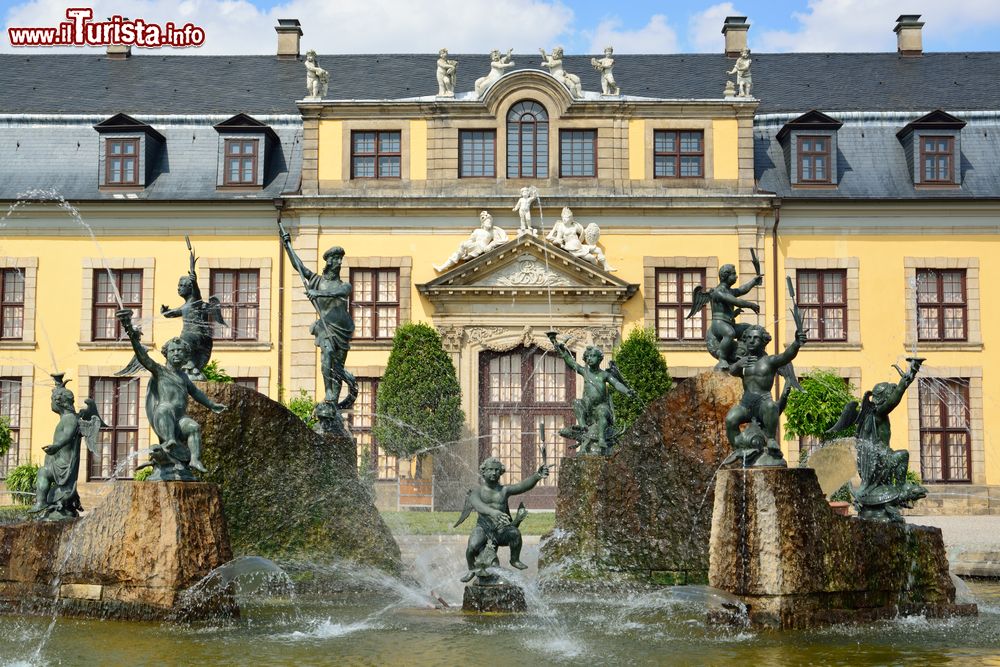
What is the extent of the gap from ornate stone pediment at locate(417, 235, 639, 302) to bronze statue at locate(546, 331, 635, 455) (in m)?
15.3

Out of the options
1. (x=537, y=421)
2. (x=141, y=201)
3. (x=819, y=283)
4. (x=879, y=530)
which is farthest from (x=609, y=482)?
(x=141, y=201)

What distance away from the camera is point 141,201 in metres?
30.8

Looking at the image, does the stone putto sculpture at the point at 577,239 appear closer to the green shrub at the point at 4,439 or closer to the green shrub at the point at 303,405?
the green shrub at the point at 303,405

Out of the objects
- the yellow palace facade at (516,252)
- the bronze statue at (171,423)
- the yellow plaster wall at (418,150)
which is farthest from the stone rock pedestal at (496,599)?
the yellow plaster wall at (418,150)

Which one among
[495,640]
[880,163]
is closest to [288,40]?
[880,163]

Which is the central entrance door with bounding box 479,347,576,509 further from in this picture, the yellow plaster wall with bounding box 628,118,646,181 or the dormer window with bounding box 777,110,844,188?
the dormer window with bounding box 777,110,844,188

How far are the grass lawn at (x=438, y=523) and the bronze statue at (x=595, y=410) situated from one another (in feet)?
14.7

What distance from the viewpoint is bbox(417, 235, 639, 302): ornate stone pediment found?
29.8 m

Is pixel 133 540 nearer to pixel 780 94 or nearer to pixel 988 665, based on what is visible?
pixel 988 665

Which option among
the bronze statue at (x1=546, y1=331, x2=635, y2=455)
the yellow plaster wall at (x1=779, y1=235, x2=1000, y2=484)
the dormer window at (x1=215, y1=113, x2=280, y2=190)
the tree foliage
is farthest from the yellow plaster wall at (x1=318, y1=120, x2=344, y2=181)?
the bronze statue at (x1=546, y1=331, x2=635, y2=455)

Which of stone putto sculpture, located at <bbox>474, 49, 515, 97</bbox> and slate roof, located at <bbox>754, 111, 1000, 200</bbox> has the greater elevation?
stone putto sculpture, located at <bbox>474, 49, 515, 97</bbox>

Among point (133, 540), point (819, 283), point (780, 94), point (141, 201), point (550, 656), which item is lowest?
point (550, 656)

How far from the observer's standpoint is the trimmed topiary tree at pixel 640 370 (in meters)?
28.3

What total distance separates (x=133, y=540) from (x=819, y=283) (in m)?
23.8
